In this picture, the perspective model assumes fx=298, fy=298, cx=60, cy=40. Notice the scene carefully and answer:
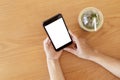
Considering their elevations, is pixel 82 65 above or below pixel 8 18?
below

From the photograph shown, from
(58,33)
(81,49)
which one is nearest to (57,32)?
(58,33)

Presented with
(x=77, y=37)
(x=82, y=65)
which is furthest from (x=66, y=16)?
(x=82, y=65)

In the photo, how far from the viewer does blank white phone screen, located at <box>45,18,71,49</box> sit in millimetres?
1044

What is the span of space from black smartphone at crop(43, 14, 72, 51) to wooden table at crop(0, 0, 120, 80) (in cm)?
6

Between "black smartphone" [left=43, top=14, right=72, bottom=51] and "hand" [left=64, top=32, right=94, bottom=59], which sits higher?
"black smartphone" [left=43, top=14, right=72, bottom=51]

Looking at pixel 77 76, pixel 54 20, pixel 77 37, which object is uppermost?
pixel 54 20

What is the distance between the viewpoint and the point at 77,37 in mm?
1135

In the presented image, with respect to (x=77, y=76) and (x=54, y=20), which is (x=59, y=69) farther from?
(x=54, y=20)

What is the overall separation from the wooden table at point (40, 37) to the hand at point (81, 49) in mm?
19

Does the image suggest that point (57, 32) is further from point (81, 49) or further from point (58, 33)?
point (81, 49)

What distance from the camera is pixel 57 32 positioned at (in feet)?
3.49

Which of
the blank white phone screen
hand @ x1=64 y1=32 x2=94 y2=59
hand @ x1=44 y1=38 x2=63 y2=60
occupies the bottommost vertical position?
hand @ x1=64 y1=32 x2=94 y2=59

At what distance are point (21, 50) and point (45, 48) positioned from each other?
95mm

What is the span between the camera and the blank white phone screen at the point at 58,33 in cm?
104
